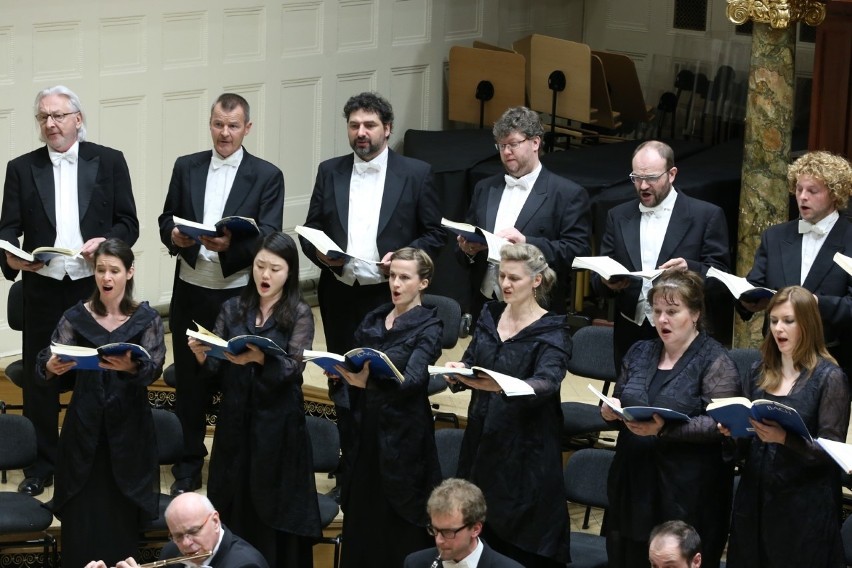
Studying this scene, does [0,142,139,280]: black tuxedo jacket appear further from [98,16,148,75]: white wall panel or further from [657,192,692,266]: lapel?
[657,192,692,266]: lapel

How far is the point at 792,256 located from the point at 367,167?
1.83m

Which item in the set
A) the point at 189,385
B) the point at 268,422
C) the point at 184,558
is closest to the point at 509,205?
the point at 268,422

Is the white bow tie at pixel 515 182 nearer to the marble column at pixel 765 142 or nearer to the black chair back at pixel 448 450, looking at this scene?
the black chair back at pixel 448 450

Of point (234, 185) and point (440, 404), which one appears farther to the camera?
point (440, 404)

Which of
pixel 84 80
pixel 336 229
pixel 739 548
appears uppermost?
pixel 84 80

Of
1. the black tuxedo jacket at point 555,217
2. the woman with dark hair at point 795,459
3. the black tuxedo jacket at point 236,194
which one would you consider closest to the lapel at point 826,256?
the woman with dark hair at point 795,459

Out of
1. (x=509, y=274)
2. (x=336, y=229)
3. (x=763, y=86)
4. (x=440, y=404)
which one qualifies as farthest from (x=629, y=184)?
(x=509, y=274)

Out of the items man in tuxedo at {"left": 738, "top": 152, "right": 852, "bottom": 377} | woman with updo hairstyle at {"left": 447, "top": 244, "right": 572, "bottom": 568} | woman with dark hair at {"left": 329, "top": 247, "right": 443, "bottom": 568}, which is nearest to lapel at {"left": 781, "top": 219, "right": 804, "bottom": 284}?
man in tuxedo at {"left": 738, "top": 152, "right": 852, "bottom": 377}

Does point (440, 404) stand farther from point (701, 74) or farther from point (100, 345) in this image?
point (701, 74)

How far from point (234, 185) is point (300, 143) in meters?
2.71

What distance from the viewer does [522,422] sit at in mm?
5602

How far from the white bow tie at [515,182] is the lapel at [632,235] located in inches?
17.6

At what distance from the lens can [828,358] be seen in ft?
16.7

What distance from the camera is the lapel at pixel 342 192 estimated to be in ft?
21.8
